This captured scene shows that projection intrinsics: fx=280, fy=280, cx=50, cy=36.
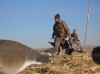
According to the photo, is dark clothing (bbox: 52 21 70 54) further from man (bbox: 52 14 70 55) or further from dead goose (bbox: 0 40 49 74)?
dead goose (bbox: 0 40 49 74)

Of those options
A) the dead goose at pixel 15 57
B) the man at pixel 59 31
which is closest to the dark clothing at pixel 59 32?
the man at pixel 59 31

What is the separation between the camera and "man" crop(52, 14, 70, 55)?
1410 cm

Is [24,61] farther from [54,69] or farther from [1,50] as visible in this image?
[54,69]

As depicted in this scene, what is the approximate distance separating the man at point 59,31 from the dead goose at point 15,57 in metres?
8.94

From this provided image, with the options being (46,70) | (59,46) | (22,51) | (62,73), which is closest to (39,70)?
(46,70)

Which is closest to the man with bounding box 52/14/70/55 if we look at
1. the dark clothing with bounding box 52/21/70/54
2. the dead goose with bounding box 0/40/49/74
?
the dark clothing with bounding box 52/21/70/54

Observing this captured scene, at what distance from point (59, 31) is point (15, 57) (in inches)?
377

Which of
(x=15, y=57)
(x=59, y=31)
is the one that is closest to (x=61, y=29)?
(x=59, y=31)

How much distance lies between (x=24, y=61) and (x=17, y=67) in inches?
6.2

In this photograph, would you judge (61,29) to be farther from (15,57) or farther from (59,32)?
(15,57)

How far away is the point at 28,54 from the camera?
16.5ft

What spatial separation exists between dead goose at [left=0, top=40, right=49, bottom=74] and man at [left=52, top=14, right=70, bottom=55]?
894 cm

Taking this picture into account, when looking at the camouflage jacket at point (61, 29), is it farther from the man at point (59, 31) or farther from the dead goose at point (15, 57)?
the dead goose at point (15, 57)

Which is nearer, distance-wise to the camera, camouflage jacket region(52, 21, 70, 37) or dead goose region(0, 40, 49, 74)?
dead goose region(0, 40, 49, 74)
